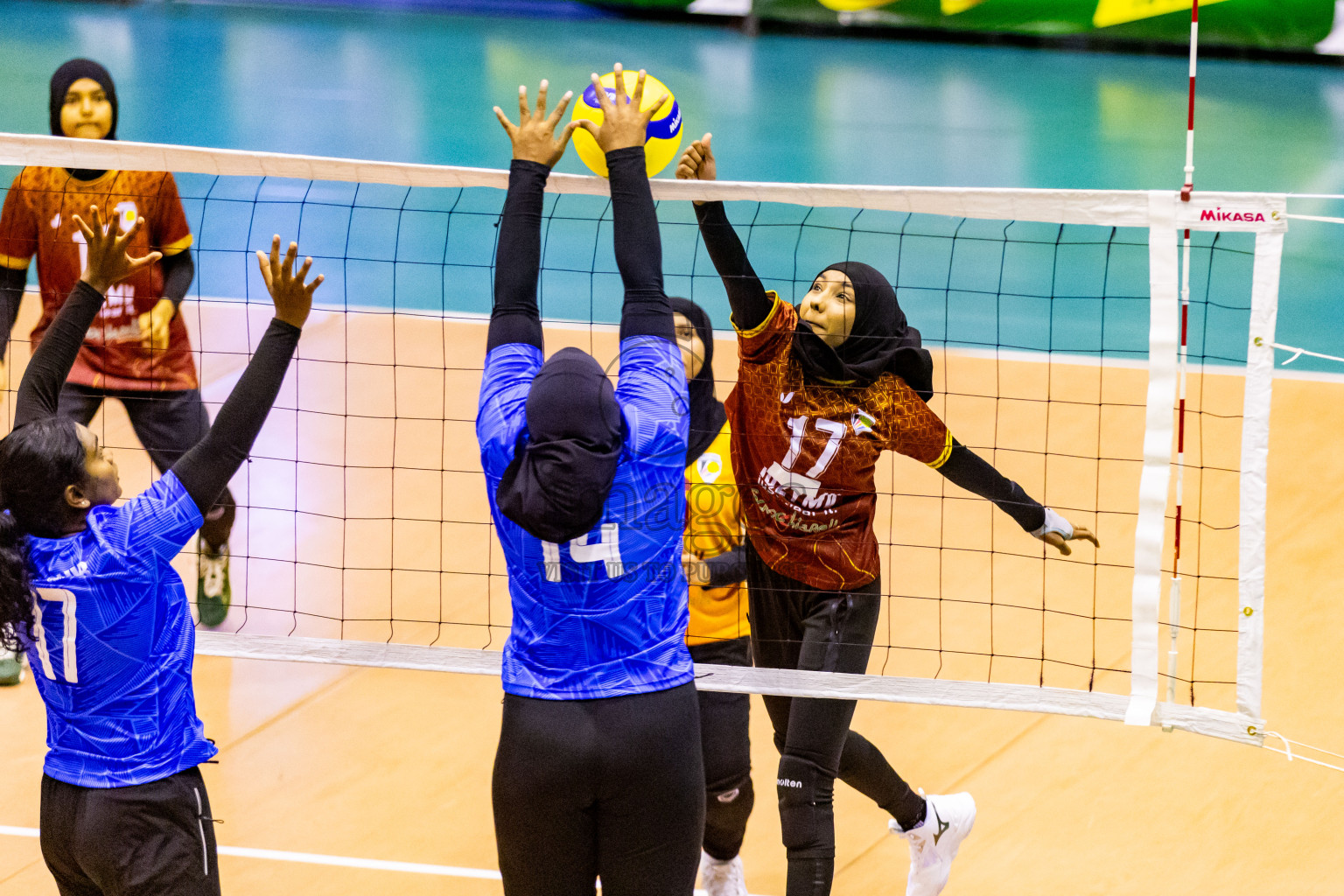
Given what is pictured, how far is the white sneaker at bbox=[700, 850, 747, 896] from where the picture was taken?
4266 millimetres

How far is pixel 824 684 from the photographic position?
12.5 feet

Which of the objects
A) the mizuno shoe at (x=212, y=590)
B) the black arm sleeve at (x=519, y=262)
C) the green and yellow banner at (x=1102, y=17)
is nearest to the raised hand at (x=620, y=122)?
the black arm sleeve at (x=519, y=262)

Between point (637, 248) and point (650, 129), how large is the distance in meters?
0.90

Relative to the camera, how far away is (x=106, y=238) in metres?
3.29

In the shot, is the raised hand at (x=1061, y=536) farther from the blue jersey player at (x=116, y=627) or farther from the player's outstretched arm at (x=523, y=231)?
the blue jersey player at (x=116, y=627)

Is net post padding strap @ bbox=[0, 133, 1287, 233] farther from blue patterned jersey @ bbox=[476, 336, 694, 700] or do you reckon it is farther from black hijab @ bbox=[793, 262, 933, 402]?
blue patterned jersey @ bbox=[476, 336, 694, 700]

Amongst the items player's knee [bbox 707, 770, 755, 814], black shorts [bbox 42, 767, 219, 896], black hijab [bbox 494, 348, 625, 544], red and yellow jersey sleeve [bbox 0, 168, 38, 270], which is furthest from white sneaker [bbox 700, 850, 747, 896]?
red and yellow jersey sleeve [bbox 0, 168, 38, 270]

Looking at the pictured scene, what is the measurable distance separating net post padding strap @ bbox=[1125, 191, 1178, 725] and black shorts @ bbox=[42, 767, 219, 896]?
7.70ft

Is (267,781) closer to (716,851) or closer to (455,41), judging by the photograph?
(716,851)

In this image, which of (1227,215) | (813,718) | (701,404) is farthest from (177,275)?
(1227,215)

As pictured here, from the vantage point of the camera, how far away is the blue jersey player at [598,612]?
2.74 meters

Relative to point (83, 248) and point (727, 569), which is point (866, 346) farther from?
A: point (83, 248)

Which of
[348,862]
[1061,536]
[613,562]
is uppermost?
[613,562]

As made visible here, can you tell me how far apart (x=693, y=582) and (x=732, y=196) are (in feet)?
3.77
